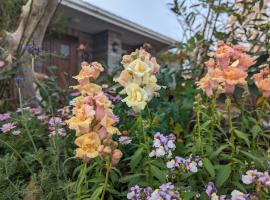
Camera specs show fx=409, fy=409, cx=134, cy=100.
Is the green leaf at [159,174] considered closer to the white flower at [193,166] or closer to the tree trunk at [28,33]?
the white flower at [193,166]

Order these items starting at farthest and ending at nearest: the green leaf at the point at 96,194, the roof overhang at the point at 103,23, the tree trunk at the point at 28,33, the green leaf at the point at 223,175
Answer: the roof overhang at the point at 103,23 < the tree trunk at the point at 28,33 < the green leaf at the point at 223,175 < the green leaf at the point at 96,194

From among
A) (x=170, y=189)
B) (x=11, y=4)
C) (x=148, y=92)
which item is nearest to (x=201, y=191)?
(x=170, y=189)

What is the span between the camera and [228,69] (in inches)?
57.3

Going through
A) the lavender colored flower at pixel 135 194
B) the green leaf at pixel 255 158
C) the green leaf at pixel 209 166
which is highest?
the green leaf at pixel 255 158

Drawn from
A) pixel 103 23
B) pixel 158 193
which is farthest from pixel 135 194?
pixel 103 23

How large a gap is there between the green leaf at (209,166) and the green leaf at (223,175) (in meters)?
0.02

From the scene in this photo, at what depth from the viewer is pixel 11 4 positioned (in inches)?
173

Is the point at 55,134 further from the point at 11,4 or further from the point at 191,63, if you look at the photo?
the point at 11,4

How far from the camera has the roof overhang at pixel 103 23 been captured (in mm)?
8152

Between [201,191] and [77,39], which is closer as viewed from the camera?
[201,191]

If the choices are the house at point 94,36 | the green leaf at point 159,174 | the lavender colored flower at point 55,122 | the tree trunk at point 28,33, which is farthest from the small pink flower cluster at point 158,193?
the house at point 94,36

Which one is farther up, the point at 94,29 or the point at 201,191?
the point at 94,29

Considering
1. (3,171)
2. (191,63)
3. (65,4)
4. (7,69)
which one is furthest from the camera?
(65,4)

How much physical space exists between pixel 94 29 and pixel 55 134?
27.1 ft
